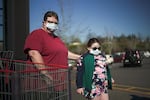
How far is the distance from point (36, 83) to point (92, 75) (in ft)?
6.03

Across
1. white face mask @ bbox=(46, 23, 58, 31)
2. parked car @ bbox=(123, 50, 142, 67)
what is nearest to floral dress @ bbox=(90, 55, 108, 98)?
white face mask @ bbox=(46, 23, 58, 31)

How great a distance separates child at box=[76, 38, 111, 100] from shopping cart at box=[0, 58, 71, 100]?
137 cm

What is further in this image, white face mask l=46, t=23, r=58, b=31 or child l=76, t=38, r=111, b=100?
child l=76, t=38, r=111, b=100

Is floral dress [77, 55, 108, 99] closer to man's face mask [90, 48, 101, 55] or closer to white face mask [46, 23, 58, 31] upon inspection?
man's face mask [90, 48, 101, 55]

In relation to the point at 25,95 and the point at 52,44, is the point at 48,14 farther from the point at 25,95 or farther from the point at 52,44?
the point at 25,95

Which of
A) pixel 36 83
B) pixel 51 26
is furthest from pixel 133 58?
pixel 36 83

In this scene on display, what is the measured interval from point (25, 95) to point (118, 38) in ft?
203

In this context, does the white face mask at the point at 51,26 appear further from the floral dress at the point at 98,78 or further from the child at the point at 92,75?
the floral dress at the point at 98,78

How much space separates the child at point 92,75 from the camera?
5441 millimetres

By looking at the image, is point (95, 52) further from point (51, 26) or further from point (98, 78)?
point (51, 26)

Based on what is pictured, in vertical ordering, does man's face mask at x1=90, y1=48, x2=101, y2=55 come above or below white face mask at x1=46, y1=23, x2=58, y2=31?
below

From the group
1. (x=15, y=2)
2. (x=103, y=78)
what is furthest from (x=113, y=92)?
(x=103, y=78)

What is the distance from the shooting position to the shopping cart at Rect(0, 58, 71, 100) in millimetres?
3322

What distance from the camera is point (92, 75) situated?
545 cm
